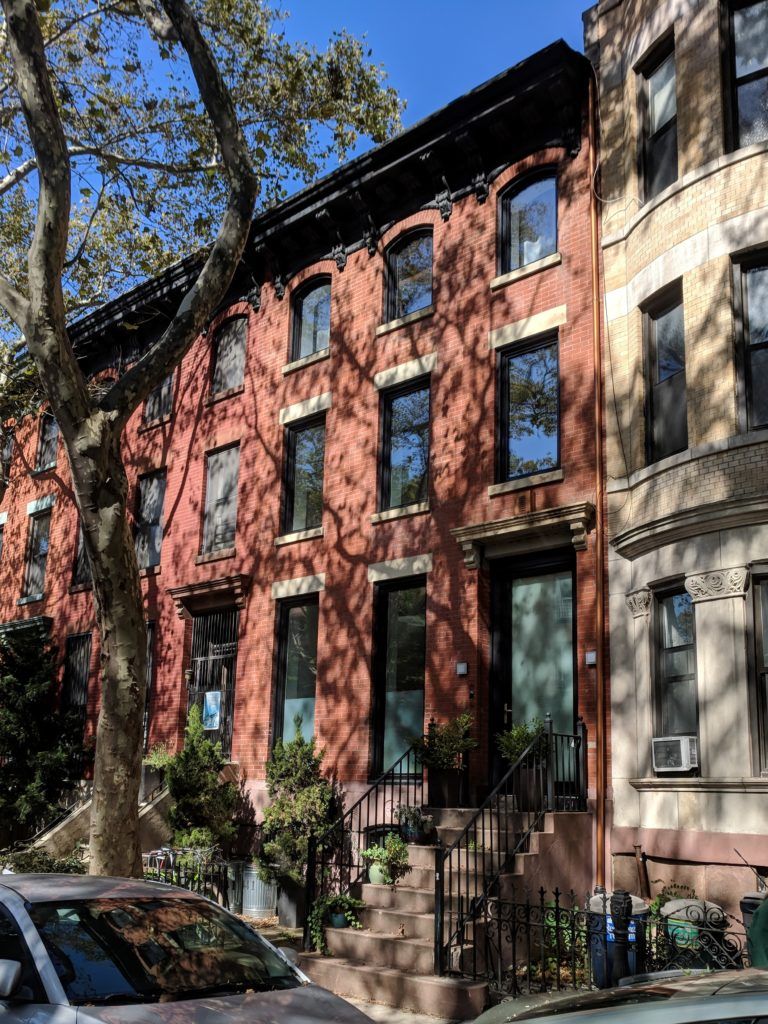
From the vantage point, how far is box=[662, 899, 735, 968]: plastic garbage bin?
7879 millimetres

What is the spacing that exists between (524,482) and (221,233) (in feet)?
16.7

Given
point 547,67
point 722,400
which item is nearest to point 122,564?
point 722,400

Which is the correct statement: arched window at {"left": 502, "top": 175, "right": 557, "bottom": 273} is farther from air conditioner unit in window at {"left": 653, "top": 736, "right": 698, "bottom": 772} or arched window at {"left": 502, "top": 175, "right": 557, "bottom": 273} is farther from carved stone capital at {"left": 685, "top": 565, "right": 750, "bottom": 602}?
air conditioner unit in window at {"left": 653, "top": 736, "right": 698, "bottom": 772}

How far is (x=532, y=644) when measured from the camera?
13.6 metres

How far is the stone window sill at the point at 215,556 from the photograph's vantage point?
1836 cm

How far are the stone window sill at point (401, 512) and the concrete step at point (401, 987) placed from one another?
652cm

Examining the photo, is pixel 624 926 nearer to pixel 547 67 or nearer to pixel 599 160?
pixel 599 160

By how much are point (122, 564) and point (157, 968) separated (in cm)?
557

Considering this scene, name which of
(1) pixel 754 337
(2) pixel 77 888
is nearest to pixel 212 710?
(1) pixel 754 337

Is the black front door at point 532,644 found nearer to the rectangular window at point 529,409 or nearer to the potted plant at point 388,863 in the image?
the rectangular window at point 529,409

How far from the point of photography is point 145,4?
12.7m

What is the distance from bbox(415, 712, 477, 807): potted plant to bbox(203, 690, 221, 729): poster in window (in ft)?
19.4

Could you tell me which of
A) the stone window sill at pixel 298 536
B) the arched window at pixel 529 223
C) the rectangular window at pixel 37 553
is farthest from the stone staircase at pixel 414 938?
the rectangular window at pixel 37 553

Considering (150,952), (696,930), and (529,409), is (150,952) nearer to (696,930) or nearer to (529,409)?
(696,930)
